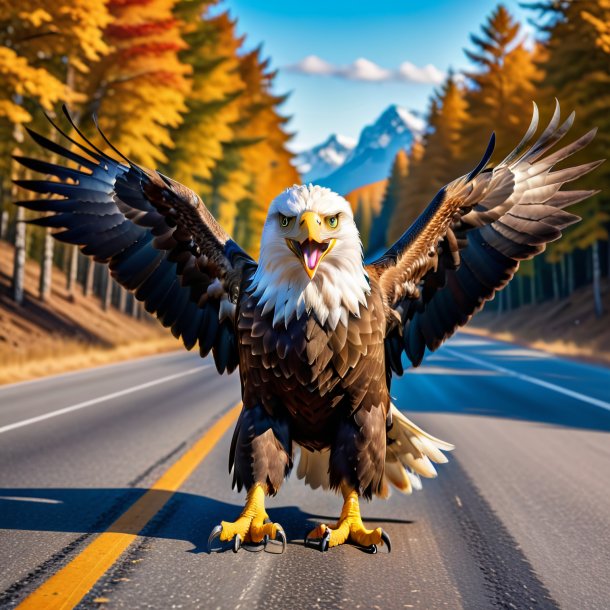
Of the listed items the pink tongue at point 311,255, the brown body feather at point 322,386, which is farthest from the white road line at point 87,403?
the pink tongue at point 311,255

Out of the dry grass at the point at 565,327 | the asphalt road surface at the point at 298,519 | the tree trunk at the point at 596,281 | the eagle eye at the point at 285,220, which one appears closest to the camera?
the asphalt road surface at the point at 298,519

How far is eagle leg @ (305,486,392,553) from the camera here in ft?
12.1

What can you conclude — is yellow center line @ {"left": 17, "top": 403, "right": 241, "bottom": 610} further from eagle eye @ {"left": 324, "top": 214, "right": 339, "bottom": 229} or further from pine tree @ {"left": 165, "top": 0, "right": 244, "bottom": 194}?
pine tree @ {"left": 165, "top": 0, "right": 244, "bottom": 194}

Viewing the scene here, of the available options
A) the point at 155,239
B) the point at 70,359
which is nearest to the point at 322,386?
the point at 155,239

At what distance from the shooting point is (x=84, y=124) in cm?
1942

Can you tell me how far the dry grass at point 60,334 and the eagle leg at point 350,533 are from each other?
401 inches

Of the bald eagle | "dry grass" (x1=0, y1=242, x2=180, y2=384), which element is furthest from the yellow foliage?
the bald eagle

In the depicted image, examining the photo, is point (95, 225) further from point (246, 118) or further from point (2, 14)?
point (246, 118)

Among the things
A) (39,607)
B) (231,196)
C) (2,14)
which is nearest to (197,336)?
(39,607)

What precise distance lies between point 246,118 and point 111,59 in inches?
597

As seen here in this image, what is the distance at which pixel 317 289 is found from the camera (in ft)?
11.6

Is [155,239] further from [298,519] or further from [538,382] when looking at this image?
[538,382]

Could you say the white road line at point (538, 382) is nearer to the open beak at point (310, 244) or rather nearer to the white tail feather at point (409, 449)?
the white tail feather at point (409, 449)

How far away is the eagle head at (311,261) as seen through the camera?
3.39m
